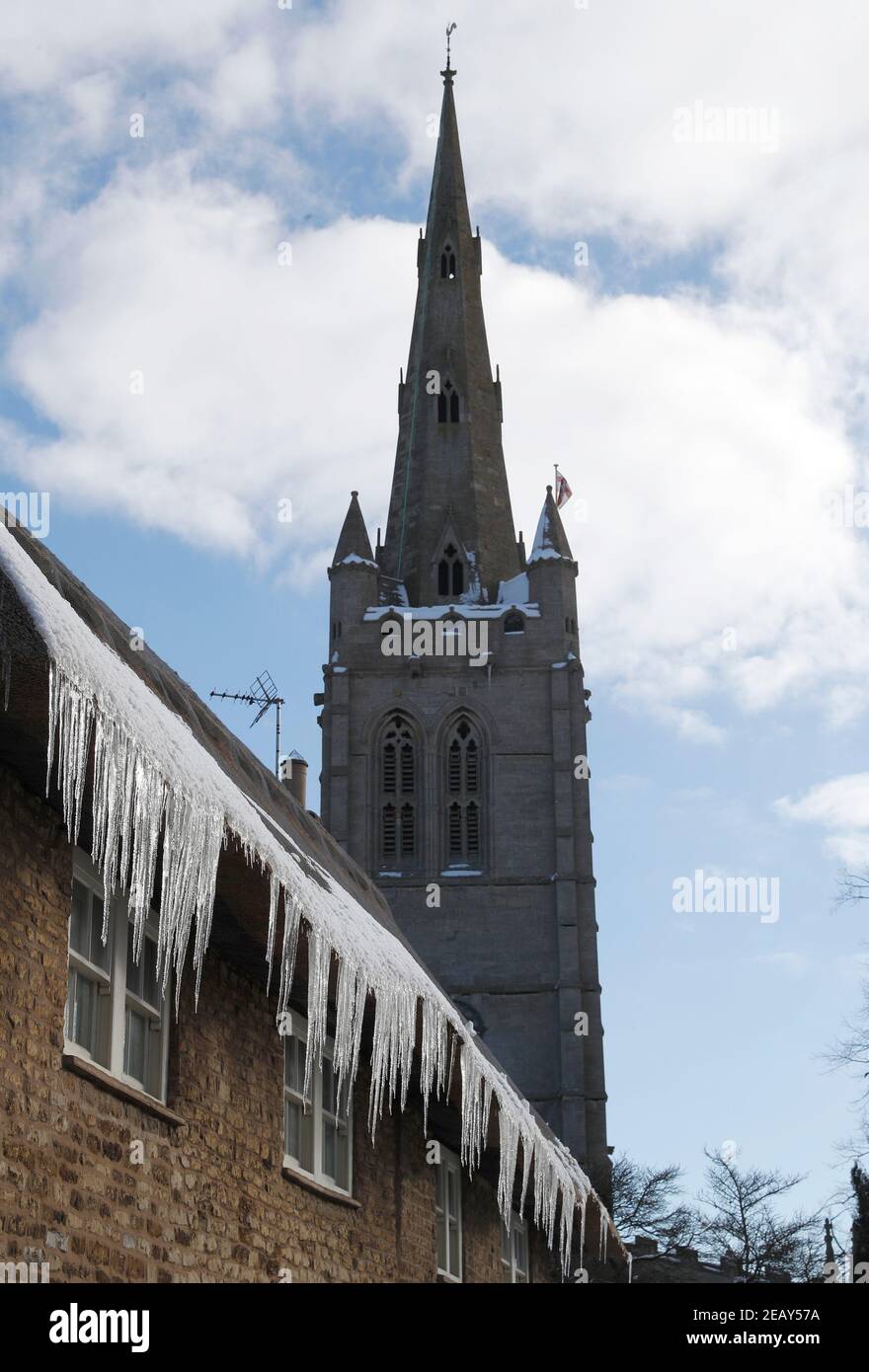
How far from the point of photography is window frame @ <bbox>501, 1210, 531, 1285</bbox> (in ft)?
60.3

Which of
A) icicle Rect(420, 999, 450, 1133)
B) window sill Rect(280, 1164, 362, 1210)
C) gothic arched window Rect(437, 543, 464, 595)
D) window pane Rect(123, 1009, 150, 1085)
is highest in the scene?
gothic arched window Rect(437, 543, 464, 595)

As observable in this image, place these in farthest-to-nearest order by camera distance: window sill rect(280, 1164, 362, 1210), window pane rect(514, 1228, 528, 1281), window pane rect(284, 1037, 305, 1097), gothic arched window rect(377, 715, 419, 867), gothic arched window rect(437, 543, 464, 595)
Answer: gothic arched window rect(437, 543, 464, 595)
gothic arched window rect(377, 715, 419, 867)
window pane rect(514, 1228, 528, 1281)
window pane rect(284, 1037, 305, 1097)
window sill rect(280, 1164, 362, 1210)

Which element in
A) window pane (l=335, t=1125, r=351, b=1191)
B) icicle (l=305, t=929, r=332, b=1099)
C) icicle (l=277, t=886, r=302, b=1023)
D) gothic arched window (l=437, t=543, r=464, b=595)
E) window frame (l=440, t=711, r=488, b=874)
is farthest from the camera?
gothic arched window (l=437, t=543, r=464, b=595)

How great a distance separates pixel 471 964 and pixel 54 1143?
4791 cm

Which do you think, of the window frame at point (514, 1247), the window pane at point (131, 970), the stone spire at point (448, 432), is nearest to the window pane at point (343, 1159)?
the window pane at point (131, 970)

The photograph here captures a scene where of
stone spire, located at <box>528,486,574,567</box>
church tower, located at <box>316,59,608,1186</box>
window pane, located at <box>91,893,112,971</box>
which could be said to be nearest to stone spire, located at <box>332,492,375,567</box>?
church tower, located at <box>316,59,608,1186</box>

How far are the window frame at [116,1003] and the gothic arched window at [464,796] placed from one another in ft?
157

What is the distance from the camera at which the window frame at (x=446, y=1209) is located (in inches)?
624

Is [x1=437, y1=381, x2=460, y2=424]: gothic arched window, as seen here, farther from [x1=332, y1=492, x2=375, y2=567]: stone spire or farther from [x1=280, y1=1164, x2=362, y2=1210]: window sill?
[x1=280, y1=1164, x2=362, y2=1210]: window sill

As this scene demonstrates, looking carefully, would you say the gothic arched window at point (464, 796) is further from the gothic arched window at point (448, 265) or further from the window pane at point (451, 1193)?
the window pane at point (451, 1193)

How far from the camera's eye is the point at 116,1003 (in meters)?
9.98

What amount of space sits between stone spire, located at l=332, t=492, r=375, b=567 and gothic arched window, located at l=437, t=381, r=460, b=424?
7.34 meters

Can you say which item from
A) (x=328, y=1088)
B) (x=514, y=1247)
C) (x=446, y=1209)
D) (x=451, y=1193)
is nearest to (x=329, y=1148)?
(x=328, y=1088)

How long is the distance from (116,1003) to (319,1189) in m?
3.28
